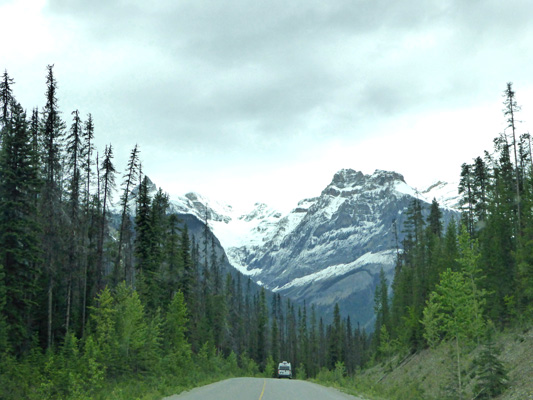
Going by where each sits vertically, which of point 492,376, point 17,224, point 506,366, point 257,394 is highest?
point 17,224

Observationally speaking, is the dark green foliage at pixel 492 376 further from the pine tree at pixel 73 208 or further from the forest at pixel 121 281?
the pine tree at pixel 73 208

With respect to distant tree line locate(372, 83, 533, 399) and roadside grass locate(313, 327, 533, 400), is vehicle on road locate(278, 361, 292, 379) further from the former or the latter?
distant tree line locate(372, 83, 533, 399)

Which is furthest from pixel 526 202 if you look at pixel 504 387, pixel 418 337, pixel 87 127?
pixel 87 127

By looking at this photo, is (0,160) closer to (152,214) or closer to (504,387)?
(152,214)

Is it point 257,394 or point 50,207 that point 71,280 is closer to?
point 50,207

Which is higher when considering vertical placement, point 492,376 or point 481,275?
point 481,275

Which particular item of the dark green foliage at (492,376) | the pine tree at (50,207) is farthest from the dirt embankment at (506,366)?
the pine tree at (50,207)

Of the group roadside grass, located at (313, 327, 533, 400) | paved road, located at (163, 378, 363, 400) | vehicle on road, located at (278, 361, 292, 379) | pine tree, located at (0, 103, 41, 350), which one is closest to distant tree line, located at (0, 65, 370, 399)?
pine tree, located at (0, 103, 41, 350)

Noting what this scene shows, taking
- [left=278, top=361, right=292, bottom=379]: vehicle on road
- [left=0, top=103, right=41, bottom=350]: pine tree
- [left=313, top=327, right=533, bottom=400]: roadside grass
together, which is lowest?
[left=278, top=361, right=292, bottom=379]: vehicle on road

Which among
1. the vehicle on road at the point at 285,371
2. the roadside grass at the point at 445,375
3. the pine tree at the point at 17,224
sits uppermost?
the pine tree at the point at 17,224

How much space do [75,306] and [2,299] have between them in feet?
62.2

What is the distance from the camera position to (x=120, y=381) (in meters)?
28.9

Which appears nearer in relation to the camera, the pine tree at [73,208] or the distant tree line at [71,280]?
the distant tree line at [71,280]

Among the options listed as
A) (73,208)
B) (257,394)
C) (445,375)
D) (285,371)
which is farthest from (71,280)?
(285,371)
